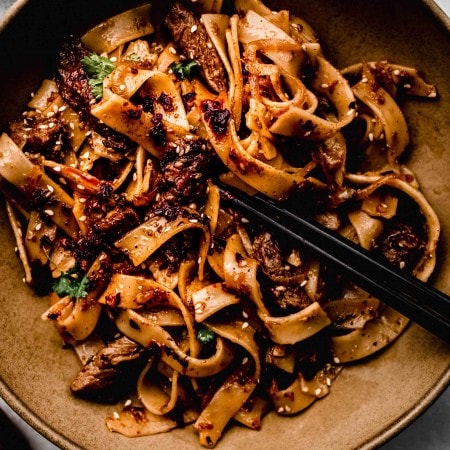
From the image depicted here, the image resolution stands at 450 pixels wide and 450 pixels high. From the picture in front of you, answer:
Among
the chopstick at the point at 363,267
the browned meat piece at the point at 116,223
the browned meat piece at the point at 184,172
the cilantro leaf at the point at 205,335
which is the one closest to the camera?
the chopstick at the point at 363,267

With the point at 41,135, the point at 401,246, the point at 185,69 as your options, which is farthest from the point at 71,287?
the point at 401,246

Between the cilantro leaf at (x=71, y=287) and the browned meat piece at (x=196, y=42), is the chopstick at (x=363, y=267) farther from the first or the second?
the cilantro leaf at (x=71, y=287)

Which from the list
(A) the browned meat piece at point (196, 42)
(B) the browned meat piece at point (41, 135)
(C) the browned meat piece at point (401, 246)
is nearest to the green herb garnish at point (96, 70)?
(B) the browned meat piece at point (41, 135)

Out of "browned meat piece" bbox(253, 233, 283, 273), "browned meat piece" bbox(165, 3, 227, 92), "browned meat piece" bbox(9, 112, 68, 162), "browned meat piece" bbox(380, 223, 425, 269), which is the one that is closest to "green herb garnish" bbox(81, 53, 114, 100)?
"browned meat piece" bbox(9, 112, 68, 162)

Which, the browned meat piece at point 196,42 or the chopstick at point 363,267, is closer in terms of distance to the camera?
the chopstick at point 363,267

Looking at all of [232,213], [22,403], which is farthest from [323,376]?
[22,403]

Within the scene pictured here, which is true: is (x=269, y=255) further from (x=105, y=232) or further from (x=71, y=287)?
(x=71, y=287)
